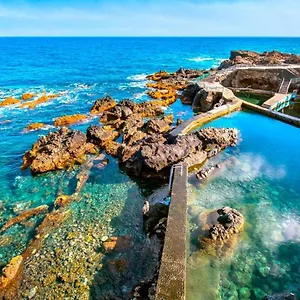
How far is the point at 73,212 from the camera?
15.3 m

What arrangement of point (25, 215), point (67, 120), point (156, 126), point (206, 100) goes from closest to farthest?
point (25, 215) → point (156, 126) → point (67, 120) → point (206, 100)

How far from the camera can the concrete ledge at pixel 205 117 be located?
890 inches

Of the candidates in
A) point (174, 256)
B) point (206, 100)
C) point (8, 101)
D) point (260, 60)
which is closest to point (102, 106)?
point (206, 100)

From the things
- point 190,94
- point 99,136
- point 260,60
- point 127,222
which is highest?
point 127,222

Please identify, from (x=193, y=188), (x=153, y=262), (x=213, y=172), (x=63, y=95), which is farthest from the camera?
(x=63, y=95)

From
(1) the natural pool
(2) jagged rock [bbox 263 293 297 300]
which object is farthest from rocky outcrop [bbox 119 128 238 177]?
(2) jagged rock [bbox 263 293 297 300]

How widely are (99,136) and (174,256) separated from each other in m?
16.4

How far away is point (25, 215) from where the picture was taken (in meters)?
15.3

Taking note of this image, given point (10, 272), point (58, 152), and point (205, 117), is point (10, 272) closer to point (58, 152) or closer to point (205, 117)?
point (58, 152)

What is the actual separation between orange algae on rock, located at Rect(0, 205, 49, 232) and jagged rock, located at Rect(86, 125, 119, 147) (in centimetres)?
916

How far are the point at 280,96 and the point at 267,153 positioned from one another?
641 inches

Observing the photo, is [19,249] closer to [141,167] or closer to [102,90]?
[141,167]

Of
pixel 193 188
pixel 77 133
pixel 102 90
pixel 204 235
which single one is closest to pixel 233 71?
pixel 102 90

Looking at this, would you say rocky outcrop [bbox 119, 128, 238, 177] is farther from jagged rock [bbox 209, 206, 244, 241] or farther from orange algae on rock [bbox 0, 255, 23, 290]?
orange algae on rock [bbox 0, 255, 23, 290]
